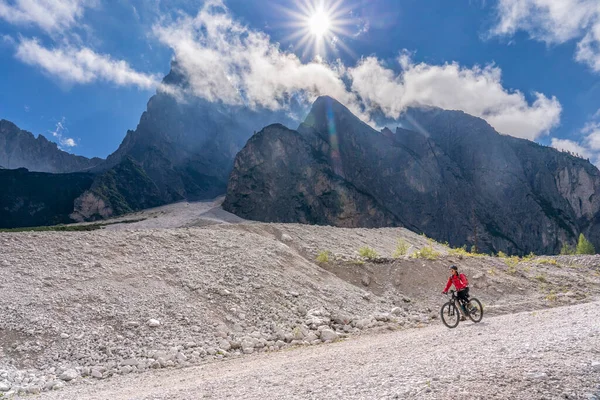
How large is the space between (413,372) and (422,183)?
157 meters

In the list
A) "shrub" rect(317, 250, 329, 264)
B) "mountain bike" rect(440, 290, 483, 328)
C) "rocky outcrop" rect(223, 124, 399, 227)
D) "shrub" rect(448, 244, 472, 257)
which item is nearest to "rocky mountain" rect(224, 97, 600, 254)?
"rocky outcrop" rect(223, 124, 399, 227)

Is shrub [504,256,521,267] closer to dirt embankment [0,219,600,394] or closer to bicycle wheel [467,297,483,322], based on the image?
dirt embankment [0,219,600,394]

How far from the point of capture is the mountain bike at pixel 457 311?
44.0ft

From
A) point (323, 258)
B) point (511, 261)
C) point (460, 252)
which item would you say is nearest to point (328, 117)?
point (511, 261)

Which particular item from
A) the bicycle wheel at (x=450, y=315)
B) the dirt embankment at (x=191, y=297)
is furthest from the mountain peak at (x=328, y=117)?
the bicycle wheel at (x=450, y=315)

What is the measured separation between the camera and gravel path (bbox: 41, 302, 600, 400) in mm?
5645

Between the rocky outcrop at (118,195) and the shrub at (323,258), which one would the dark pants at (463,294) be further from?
the rocky outcrop at (118,195)

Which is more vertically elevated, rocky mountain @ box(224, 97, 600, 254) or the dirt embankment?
rocky mountain @ box(224, 97, 600, 254)

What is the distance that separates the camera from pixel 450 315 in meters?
13.5

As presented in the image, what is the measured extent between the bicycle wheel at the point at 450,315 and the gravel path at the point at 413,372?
1.95 m

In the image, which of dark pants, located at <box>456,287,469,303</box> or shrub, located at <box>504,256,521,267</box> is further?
shrub, located at <box>504,256,521,267</box>

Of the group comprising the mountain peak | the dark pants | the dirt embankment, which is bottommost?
the dirt embankment

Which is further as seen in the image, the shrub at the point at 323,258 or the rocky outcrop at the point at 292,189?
the rocky outcrop at the point at 292,189

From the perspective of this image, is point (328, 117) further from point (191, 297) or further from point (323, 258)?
point (191, 297)
